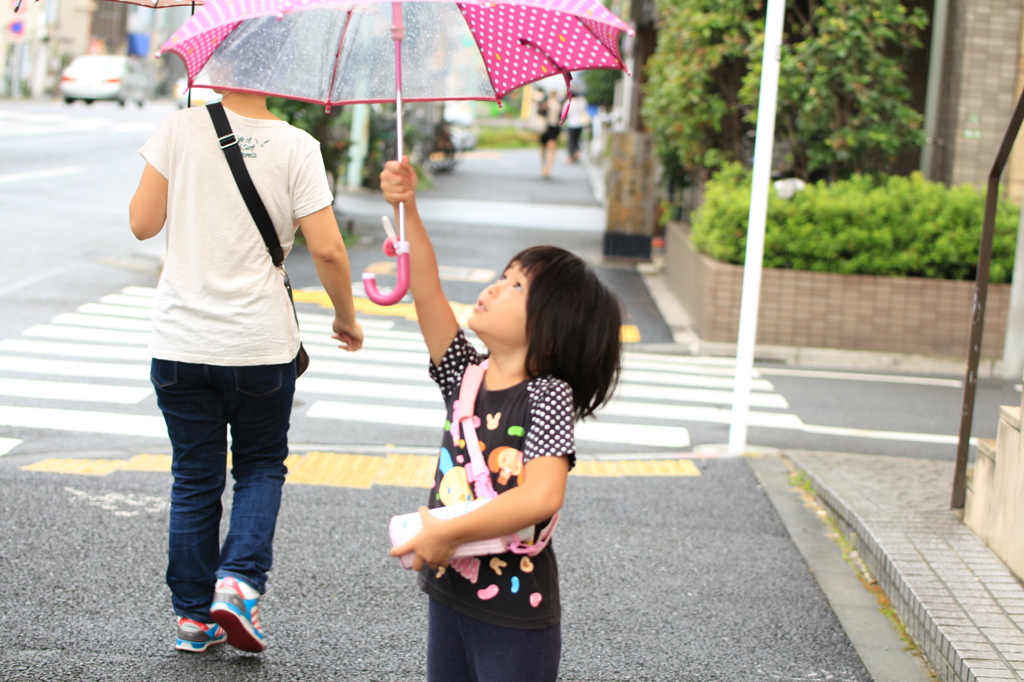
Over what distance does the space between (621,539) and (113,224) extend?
38.1 ft

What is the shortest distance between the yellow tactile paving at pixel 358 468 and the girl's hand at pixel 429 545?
3308 mm

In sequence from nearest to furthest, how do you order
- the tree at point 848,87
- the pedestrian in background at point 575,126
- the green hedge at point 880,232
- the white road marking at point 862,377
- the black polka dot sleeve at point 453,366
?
1. the black polka dot sleeve at point 453,366
2. the white road marking at point 862,377
3. the green hedge at point 880,232
4. the tree at point 848,87
5. the pedestrian in background at point 575,126

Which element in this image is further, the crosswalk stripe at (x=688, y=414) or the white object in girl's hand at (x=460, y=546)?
the crosswalk stripe at (x=688, y=414)

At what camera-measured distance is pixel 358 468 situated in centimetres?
586

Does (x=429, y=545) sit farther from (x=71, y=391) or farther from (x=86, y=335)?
(x=86, y=335)

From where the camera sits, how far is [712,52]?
490 inches

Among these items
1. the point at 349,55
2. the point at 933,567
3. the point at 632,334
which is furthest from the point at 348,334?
the point at 632,334

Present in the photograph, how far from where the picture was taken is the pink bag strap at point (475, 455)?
2.33 m

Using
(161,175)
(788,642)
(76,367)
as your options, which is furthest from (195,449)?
(76,367)

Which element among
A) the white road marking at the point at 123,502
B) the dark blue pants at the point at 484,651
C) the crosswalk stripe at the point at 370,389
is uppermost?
the dark blue pants at the point at 484,651

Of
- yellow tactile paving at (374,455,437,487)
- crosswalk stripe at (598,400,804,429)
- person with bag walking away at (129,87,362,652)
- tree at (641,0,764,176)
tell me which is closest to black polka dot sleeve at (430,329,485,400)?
person with bag walking away at (129,87,362,652)

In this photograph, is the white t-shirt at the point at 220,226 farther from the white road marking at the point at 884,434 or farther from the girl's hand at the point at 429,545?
the white road marking at the point at 884,434

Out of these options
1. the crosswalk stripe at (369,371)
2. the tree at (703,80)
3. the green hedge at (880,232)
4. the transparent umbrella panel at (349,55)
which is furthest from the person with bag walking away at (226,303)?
the tree at (703,80)

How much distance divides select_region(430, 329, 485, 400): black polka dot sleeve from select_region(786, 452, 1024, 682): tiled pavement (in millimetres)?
2001
